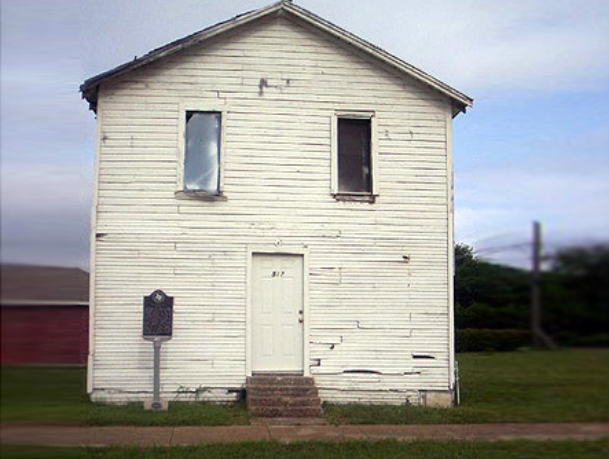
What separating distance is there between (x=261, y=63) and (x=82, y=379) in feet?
34.3

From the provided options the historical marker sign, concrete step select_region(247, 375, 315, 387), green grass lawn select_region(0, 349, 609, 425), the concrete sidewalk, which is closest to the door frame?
concrete step select_region(247, 375, 315, 387)

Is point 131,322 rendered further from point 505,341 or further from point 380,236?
point 505,341

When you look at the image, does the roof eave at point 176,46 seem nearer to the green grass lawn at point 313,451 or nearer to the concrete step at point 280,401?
the concrete step at point 280,401

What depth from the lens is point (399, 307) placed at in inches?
451

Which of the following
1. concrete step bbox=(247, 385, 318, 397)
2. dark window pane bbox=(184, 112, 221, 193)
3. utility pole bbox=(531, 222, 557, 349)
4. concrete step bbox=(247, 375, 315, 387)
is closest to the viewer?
utility pole bbox=(531, 222, 557, 349)

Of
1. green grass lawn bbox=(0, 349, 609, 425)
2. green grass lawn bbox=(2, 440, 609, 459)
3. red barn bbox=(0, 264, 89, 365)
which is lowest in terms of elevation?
green grass lawn bbox=(2, 440, 609, 459)

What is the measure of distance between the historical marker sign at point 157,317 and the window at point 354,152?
11.0 ft

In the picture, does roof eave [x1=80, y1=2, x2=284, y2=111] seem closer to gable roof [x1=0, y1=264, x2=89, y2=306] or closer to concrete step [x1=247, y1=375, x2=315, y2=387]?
concrete step [x1=247, y1=375, x2=315, y2=387]

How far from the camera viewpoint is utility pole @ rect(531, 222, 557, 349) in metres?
1.00

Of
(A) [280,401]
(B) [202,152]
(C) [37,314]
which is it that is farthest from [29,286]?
(B) [202,152]

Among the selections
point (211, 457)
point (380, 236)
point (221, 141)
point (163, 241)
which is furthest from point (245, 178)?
point (211, 457)

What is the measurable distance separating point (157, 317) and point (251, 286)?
61.7 inches

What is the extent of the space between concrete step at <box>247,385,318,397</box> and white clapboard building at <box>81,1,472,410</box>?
0.61 meters

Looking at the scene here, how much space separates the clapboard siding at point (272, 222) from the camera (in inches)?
437
